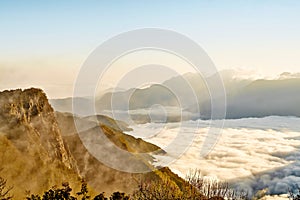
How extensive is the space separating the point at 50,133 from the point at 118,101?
51563 millimetres

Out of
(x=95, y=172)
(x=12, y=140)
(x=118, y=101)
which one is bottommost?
(x=95, y=172)

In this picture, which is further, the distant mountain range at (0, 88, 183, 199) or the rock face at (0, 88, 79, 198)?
the rock face at (0, 88, 79, 198)

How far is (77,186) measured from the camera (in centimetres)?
10081

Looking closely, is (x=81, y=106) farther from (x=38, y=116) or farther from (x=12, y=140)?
(x=12, y=140)

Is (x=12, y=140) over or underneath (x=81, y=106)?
underneath

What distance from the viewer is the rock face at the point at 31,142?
91438 mm

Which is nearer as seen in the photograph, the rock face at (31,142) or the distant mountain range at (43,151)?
the distant mountain range at (43,151)

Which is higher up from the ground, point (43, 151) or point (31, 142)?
point (31, 142)

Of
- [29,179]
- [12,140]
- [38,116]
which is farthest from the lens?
[38,116]

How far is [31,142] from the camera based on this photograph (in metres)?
110

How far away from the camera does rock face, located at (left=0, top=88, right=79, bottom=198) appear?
300 ft

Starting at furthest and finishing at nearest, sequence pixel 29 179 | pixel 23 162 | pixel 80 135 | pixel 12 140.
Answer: pixel 80 135, pixel 12 140, pixel 23 162, pixel 29 179

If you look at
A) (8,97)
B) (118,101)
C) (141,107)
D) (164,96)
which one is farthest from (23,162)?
(164,96)

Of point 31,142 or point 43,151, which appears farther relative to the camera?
point 43,151
